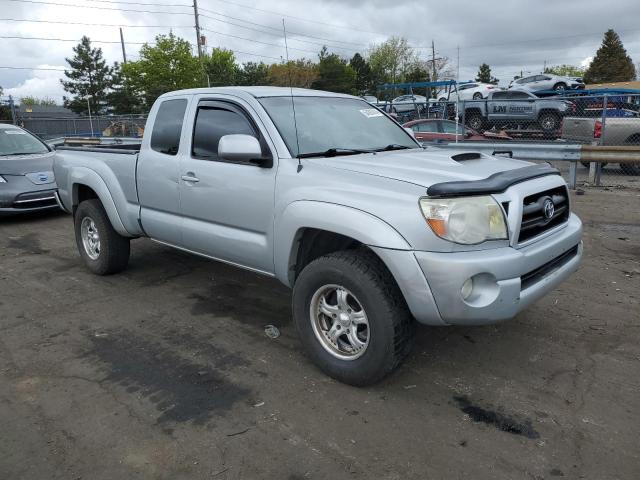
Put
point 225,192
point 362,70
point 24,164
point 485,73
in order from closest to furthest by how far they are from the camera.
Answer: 1. point 225,192
2. point 24,164
3. point 362,70
4. point 485,73

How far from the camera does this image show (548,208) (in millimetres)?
3396

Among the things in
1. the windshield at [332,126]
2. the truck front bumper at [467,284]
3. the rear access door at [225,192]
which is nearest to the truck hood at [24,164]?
the rear access door at [225,192]

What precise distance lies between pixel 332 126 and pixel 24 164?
7268 millimetres

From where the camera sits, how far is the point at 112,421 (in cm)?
307

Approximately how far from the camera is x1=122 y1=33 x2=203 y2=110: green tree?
5150 cm

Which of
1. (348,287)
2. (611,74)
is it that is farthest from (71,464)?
(611,74)

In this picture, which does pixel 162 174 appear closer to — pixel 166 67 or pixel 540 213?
pixel 540 213

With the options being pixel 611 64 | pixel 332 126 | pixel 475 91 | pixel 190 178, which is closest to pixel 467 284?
pixel 332 126

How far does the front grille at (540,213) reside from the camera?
10.5ft

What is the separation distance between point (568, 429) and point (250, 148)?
254 cm

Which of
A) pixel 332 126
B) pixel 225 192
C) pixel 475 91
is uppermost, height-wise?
pixel 475 91

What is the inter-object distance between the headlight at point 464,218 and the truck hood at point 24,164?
8.34m

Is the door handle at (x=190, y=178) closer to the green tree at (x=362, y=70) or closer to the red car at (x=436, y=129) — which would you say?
the red car at (x=436, y=129)

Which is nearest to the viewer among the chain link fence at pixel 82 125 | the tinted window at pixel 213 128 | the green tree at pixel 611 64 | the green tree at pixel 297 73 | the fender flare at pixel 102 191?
the tinted window at pixel 213 128
